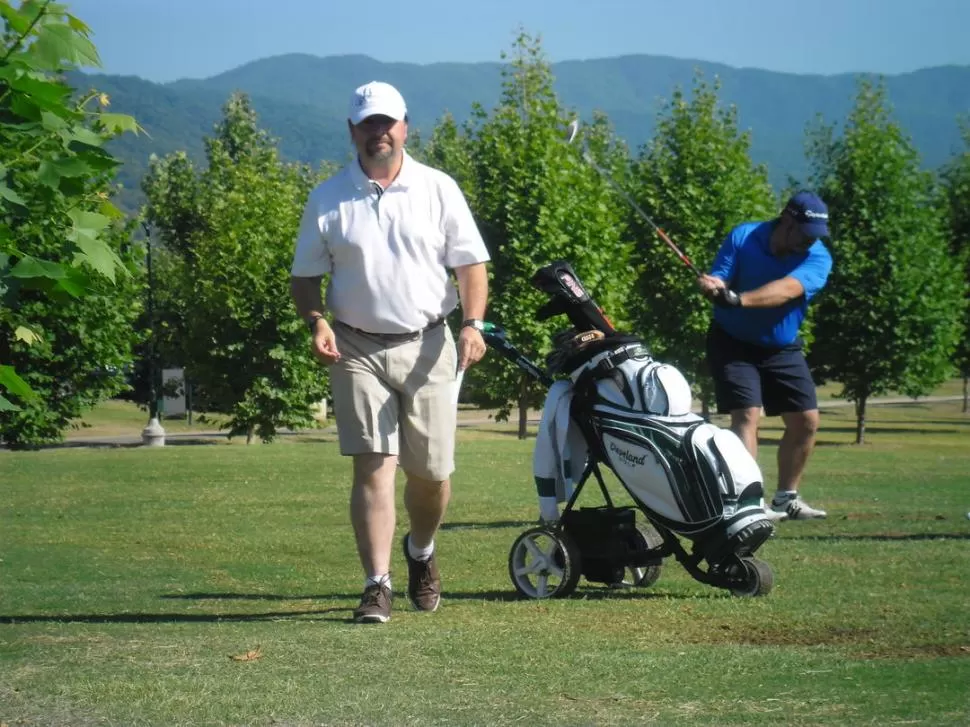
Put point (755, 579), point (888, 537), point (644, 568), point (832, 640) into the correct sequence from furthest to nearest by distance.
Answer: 1. point (888, 537)
2. point (644, 568)
3. point (755, 579)
4. point (832, 640)

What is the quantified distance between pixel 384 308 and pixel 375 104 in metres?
0.89


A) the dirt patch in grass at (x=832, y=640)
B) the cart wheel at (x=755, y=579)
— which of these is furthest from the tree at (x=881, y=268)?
the dirt patch in grass at (x=832, y=640)

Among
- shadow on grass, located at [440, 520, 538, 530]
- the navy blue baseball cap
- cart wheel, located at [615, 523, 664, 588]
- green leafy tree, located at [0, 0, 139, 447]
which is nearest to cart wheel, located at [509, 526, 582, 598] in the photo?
cart wheel, located at [615, 523, 664, 588]

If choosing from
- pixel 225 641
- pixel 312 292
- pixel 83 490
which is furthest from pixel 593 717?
pixel 83 490

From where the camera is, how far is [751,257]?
35.5 feet

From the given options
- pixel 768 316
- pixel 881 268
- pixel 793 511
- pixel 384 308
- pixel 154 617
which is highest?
pixel 881 268

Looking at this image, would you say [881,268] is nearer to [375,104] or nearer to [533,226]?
[533,226]

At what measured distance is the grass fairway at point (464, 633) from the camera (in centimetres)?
534

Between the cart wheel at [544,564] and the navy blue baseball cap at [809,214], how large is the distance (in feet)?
9.86

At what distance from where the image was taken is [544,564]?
8.45 m

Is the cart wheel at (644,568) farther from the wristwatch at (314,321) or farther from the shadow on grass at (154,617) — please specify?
the wristwatch at (314,321)

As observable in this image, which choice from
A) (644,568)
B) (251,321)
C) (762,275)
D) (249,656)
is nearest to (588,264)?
(251,321)

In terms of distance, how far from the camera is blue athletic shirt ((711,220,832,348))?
1072 centimetres

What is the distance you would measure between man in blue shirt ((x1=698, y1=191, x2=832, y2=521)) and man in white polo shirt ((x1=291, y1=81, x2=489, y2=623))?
2848mm
